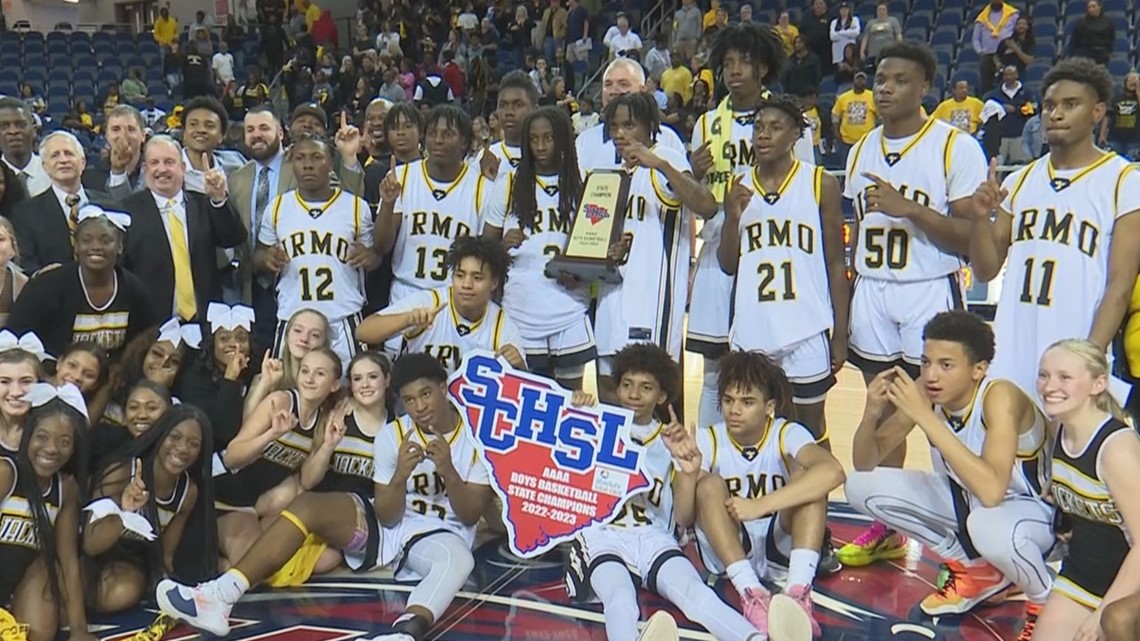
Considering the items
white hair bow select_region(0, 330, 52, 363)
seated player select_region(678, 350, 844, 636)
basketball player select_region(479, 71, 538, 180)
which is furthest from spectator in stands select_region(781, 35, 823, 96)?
white hair bow select_region(0, 330, 52, 363)

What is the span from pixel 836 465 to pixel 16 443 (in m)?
2.50

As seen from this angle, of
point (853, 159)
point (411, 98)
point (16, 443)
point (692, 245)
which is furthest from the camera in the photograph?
point (411, 98)

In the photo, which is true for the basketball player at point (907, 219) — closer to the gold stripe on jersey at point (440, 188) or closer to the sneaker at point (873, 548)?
the sneaker at point (873, 548)

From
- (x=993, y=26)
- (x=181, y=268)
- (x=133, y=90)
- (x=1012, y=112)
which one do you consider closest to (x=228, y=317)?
(x=181, y=268)

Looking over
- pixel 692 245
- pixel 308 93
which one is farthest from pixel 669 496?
pixel 308 93

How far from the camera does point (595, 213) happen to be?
3.92 metres

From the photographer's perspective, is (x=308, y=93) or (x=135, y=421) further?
(x=308, y=93)

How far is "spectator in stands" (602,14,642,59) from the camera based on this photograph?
13078 mm

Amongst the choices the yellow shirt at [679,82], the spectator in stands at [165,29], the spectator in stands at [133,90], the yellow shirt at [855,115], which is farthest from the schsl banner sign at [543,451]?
the spectator in stands at [165,29]

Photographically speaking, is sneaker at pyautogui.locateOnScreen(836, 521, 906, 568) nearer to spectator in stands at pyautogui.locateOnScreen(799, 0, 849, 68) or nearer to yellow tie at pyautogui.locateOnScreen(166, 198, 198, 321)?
yellow tie at pyautogui.locateOnScreen(166, 198, 198, 321)

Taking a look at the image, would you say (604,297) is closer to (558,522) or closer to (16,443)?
(558,522)

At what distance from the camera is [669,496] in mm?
3611

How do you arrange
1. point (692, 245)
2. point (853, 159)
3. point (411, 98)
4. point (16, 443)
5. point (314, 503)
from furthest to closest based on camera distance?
point (411, 98), point (692, 245), point (853, 159), point (314, 503), point (16, 443)

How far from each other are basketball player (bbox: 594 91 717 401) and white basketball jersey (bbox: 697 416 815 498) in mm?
502
